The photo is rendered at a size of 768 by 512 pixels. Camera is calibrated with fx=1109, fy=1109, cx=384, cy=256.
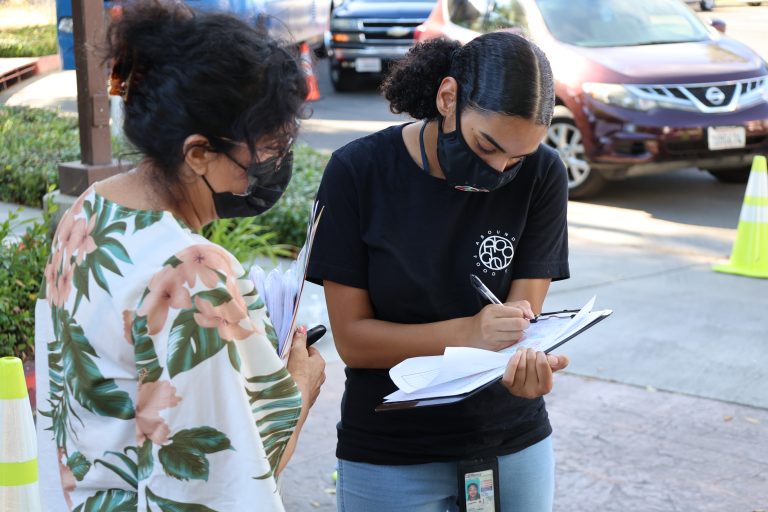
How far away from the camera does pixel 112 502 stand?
5.62ft

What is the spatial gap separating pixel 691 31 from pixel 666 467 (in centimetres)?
666

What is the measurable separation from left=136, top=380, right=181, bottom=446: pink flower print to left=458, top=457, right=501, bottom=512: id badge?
3.11 ft

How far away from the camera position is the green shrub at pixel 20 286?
5.31m

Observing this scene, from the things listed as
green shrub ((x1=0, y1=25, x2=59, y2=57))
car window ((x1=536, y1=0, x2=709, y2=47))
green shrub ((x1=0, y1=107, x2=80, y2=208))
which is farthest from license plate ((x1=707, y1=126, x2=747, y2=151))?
green shrub ((x1=0, y1=25, x2=59, y2=57))

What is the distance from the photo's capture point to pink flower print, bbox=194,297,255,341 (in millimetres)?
1604

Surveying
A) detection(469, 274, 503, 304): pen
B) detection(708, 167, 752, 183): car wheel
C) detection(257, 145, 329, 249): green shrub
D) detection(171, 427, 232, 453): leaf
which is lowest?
detection(708, 167, 752, 183): car wheel

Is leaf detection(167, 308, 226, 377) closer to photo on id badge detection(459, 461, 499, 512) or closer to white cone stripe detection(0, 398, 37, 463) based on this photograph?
photo on id badge detection(459, 461, 499, 512)

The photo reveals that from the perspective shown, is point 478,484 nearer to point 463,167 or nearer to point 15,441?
point 463,167

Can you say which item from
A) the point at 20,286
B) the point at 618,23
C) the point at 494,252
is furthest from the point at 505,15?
the point at 494,252

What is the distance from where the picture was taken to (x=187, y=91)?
1688 millimetres

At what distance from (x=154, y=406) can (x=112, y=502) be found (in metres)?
0.21

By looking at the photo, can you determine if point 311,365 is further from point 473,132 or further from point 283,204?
point 283,204

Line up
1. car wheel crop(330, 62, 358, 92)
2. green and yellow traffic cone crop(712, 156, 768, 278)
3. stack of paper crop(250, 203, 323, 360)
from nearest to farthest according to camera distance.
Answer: stack of paper crop(250, 203, 323, 360), green and yellow traffic cone crop(712, 156, 768, 278), car wheel crop(330, 62, 358, 92)

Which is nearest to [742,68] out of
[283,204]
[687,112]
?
[687,112]
